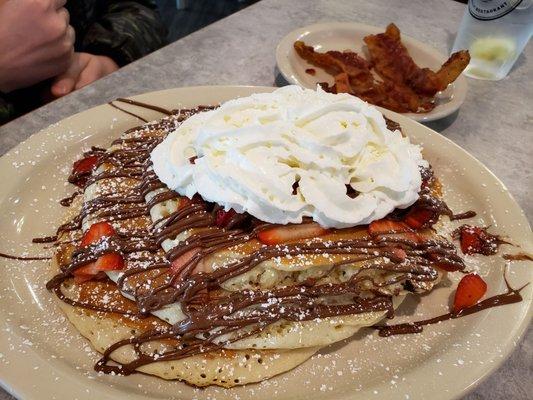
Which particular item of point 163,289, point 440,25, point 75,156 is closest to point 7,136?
point 75,156

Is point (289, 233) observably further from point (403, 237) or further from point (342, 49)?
point (342, 49)

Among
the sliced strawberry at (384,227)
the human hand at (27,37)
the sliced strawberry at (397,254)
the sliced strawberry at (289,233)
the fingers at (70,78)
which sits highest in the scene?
the human hand at (27,37)

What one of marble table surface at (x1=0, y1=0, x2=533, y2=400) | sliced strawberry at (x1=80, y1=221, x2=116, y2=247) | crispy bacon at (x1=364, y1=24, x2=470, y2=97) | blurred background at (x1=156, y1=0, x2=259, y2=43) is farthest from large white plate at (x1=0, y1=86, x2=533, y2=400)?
blurred background at (x1=156, y1=0, x2=259, y2=43)

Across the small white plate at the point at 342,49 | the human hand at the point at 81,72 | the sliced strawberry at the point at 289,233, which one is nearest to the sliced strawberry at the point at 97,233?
the sliced strawberry at the point at 289,233

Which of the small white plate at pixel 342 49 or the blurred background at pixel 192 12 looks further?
the blurred background at pixel 192 12

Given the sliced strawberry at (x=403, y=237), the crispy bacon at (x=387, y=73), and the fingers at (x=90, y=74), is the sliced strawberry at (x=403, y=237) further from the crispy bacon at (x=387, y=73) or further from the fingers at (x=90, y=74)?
the fingers at (x=90, y=74)

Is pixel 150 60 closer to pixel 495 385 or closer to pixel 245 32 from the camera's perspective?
pixel 245 32

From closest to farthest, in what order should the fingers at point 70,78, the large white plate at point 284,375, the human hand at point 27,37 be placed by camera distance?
the large white plate at point 284,375
the human hand at point 27,37
the fingers at point 70,78
